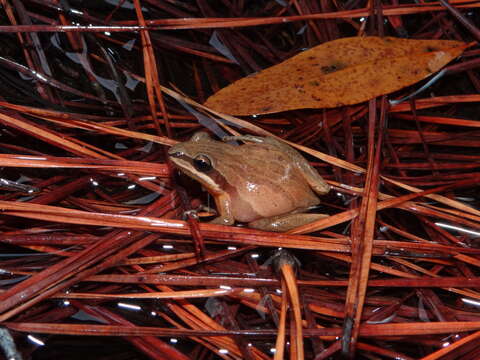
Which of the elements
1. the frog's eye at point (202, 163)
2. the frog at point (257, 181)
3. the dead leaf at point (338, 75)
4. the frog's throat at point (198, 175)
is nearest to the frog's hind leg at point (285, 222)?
the frog at point (257, 181)

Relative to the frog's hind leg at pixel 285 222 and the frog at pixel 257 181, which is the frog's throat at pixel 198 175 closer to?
the frog at pixel 257 181

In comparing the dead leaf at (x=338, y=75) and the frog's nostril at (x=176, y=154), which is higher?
the dead leaf at (x=338, y=75)

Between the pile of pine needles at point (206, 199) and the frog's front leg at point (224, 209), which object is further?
the frog's front leg at point (224, 209)

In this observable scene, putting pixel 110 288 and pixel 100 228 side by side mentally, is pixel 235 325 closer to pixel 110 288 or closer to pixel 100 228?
pixel 110 288

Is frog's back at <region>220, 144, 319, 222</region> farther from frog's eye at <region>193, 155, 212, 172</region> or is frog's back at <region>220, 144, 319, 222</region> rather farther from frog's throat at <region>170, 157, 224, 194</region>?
frog's eye at <region>193, 155, 212, 172</region>

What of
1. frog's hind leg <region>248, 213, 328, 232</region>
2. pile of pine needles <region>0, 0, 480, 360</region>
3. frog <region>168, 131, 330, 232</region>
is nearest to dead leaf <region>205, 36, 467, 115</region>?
pile of pine needles <region>0, 0, 480, 360</region>

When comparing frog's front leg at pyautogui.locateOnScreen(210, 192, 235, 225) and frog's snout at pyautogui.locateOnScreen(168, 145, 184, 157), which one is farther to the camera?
frog's front leg at pyautogui.locateOnScreen(210, 192, 235, 225)
